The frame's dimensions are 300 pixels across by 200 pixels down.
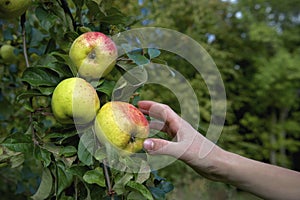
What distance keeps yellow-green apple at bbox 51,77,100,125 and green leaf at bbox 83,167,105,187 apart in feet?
0.29

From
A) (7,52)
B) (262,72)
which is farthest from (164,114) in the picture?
(262,72)

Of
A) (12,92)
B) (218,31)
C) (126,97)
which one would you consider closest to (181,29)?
(218,31)

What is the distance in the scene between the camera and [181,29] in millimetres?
3393

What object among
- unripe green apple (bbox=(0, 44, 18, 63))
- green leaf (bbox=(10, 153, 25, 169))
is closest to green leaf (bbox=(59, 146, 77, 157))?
green leaf (bbox=(10, 153, 25, 169))

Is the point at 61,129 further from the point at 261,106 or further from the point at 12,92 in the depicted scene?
the point at 261,106

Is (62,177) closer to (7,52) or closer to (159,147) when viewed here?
(159,147)

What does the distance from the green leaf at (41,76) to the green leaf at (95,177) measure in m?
0.19

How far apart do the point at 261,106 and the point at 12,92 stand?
448 centimetres

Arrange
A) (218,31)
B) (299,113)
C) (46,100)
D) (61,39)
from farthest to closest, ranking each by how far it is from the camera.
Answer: (299,113) < (218,31) < (46,100) < (61,39)

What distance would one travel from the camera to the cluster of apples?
602 mm

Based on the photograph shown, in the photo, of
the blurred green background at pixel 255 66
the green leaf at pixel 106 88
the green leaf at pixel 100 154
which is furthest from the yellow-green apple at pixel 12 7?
the blurred green background at pixel 255 66

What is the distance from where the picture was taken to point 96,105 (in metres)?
0.63

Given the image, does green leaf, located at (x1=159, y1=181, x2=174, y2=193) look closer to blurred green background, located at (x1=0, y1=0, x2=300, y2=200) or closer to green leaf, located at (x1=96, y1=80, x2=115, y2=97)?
green leaf, located at (x1=96, y1=80, x2=115, y2=97)

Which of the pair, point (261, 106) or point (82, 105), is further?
point (261, 106)
